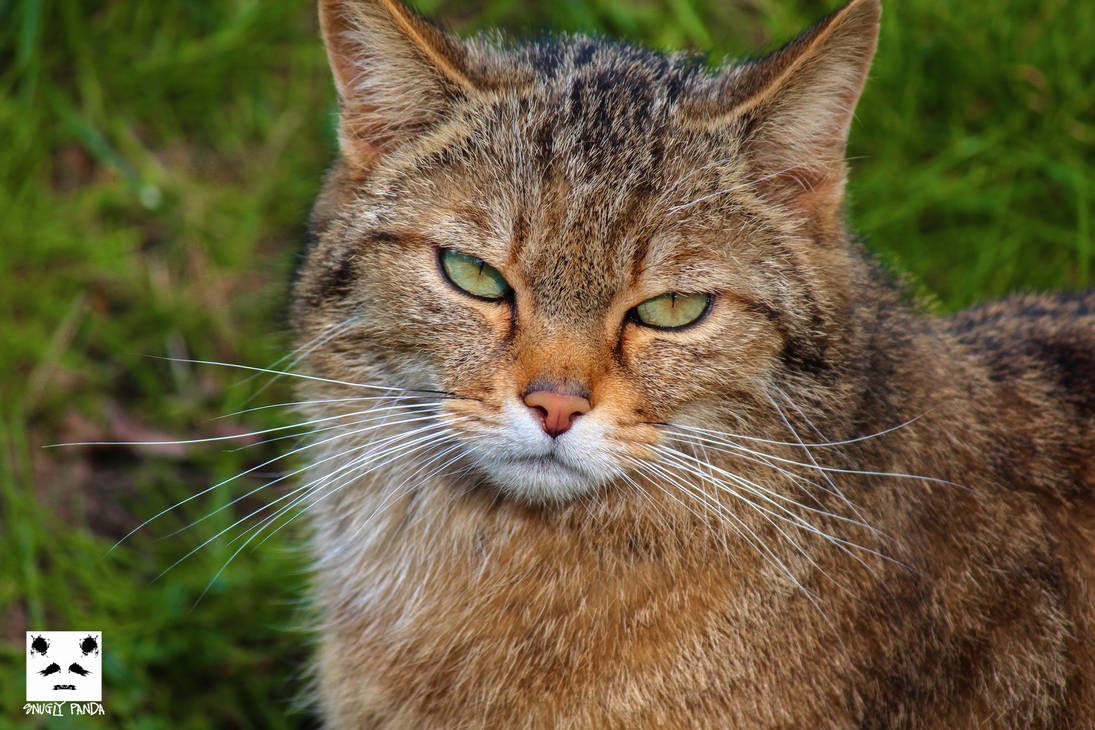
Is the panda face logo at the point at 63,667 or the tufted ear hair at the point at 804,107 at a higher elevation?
the tufted ear hair at the point at 804,107

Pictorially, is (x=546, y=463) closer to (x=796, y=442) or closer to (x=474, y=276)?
(x=474, y=276)

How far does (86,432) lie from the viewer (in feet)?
14.7

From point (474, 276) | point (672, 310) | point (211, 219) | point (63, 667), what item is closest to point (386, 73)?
point (474, 276)

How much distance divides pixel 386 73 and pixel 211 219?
7.99 ft

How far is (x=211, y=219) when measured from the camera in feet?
16.3

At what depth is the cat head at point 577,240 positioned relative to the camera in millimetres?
2498

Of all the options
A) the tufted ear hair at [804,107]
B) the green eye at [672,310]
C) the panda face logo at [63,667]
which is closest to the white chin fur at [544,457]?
the green eye at [672,310]

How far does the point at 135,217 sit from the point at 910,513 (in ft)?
11.7

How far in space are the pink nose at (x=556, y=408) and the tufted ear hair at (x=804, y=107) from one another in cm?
70

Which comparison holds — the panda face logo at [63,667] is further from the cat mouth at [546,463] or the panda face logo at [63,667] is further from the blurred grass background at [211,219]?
the cat mouth at [546,463]

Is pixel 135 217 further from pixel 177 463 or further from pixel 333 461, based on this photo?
pixel 333 461

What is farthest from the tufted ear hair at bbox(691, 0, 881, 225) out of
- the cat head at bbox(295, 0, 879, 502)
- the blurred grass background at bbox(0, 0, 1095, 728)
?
the blurred grass background at bbox(0, 0, 1095, 728)

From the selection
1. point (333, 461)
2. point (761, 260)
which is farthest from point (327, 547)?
point (761, 260)

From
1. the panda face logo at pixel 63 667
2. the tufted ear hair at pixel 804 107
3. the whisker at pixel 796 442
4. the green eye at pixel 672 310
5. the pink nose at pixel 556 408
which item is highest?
the tufted ear hair at pixel 804 107
